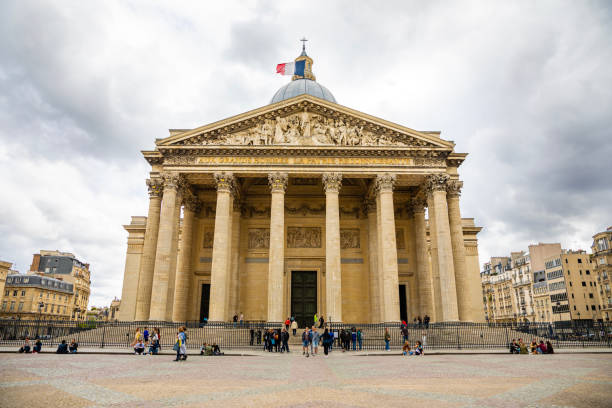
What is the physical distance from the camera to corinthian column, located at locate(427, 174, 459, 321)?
25052 mm

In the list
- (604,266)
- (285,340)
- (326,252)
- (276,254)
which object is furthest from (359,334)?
(604,266)

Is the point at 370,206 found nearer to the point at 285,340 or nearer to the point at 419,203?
the point at 419,203

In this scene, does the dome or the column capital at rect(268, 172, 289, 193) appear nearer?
the column capital at rect(268, 172, 289, 193)

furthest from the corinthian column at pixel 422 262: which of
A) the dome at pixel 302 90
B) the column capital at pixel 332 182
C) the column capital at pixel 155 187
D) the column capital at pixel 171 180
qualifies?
the dome at pixel 302 90

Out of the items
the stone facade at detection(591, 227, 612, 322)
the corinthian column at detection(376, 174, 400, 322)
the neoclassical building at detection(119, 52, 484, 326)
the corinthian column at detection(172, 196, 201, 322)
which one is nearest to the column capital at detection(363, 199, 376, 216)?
the neoclassical building at detection(119, 52, 484, 326)

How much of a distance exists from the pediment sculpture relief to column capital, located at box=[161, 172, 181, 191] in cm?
293

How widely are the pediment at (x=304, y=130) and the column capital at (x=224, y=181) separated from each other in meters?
2.01

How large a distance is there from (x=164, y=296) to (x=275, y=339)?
9.23 metres

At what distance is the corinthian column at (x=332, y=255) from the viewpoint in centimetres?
2467

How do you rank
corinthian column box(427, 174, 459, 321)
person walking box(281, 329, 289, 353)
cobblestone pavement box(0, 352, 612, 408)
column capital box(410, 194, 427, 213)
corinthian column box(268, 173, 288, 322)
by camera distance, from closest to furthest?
cobblestone pavement box(0, 352, 612, 408)
person walking box(281, 329, 289, 353)
corinthian column box(268, 173, 288, 322)
corinthian column box(427, 174, 459, 321)
column capital box(410, 194, 427, 213)

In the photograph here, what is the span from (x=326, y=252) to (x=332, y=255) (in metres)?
0.77

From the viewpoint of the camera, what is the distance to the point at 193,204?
3152 centimetres

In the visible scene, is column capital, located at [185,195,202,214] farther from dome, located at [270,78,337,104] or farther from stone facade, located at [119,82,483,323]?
dome, located at [270,78,337,104]

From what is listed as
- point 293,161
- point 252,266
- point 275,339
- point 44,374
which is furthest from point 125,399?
point 252,266
